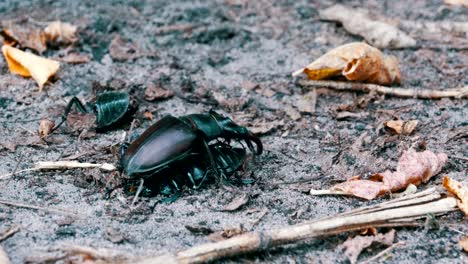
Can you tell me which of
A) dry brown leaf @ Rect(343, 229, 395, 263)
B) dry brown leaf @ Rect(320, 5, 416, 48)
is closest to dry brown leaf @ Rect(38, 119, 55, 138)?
dry brown leaf @ Rect(343, 229, 395, 263)

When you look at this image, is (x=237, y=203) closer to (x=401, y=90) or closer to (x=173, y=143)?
(x=173, y=143)

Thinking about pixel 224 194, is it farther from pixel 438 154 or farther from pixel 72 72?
pixel 72 72

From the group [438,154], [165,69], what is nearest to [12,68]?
[165,69]

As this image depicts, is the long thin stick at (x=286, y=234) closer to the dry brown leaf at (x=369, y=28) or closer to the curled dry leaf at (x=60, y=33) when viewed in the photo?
the dry brown leaf at (x=369, y=28)

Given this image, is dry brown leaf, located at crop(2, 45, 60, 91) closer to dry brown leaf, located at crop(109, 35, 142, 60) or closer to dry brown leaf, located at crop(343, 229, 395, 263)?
dry brown leaf, located at crop(109, 35, 142, 60)

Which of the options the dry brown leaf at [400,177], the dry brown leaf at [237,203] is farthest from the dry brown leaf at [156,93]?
the dry brown leaf at [400,177]
